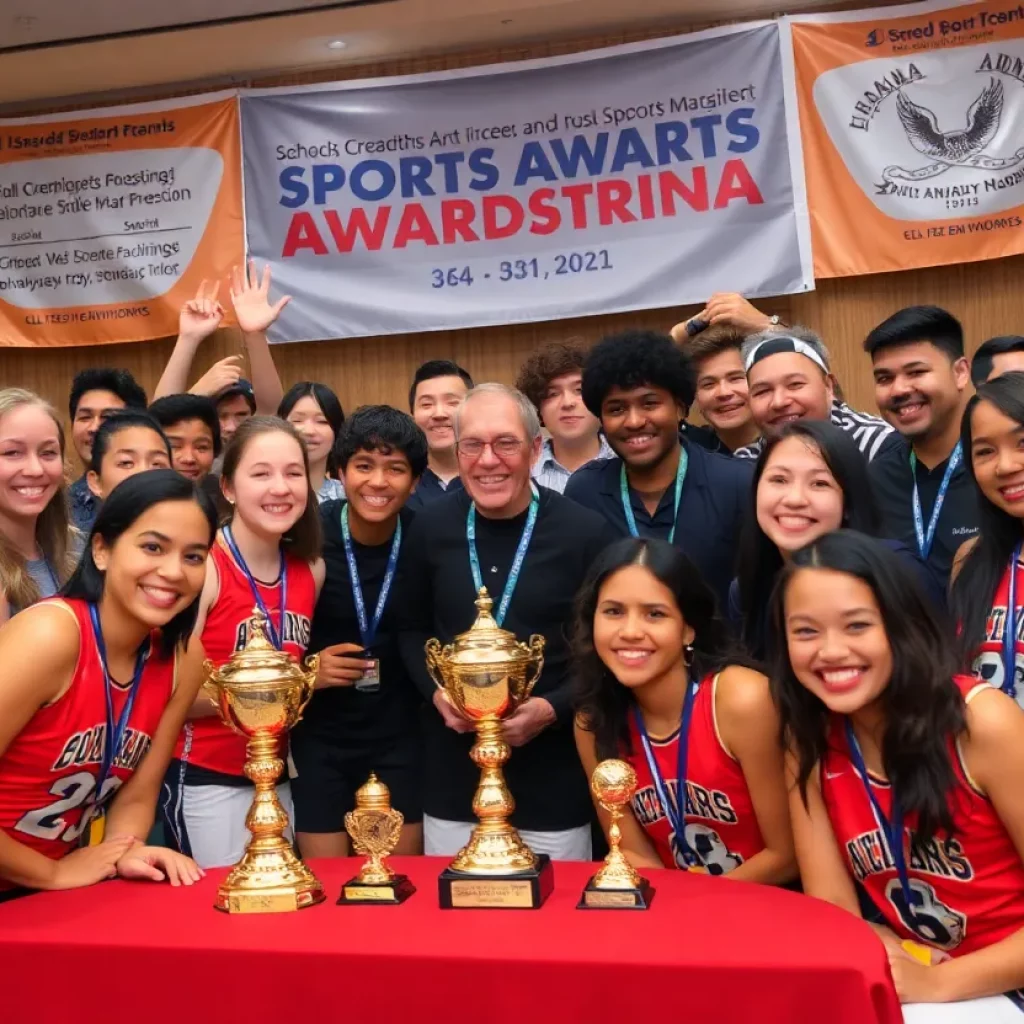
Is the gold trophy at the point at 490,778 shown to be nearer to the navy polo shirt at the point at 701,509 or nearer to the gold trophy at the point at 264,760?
the gold trophy at the point at 264,760

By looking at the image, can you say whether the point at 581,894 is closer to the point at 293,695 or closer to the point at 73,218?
the point at 293,695

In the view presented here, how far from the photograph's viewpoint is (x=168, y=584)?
8.44ft

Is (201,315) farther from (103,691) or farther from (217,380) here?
(103,691)

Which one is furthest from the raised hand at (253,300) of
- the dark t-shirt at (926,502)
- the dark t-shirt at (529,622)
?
the dark t-shirt at (926,502)

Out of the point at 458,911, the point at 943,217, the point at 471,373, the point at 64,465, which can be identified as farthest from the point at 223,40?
the point at 458,911

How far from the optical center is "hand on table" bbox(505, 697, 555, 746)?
10.3ft

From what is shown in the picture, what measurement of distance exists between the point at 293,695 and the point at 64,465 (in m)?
1.92

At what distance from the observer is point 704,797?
264 cm

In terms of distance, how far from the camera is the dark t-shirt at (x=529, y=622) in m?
3.32

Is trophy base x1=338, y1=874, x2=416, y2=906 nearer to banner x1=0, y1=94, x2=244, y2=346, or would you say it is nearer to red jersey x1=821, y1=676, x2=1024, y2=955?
red jersey x1=821, y1=676, x2=1024, y2=955

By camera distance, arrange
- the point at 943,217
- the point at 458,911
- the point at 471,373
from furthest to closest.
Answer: the point at 471,373, the point at 943,217, the point at 458,911

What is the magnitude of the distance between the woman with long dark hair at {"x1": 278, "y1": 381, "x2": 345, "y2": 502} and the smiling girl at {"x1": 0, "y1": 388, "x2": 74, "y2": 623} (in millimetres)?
1170

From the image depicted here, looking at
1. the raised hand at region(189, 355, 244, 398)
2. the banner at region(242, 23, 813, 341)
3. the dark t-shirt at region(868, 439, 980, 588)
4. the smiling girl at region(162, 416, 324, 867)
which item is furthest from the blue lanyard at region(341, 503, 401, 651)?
the banner at region(242, 23, 813, 341)

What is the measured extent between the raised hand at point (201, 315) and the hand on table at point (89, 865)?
13.6 ft
